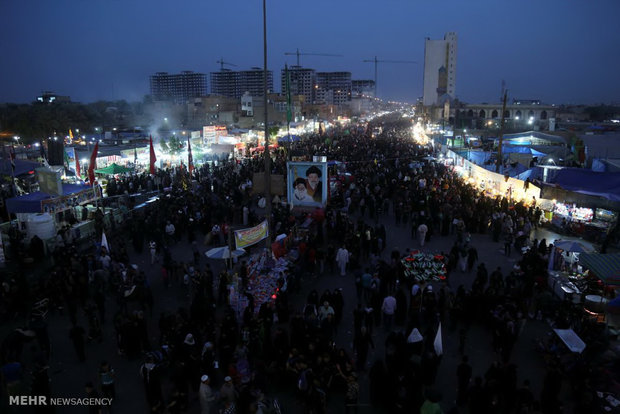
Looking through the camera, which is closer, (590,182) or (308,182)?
(590,182)

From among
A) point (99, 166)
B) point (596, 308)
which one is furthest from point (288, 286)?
point (99, 166)

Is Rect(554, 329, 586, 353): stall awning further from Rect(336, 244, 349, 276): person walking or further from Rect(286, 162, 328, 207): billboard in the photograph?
Rect(286, 162, 328, 207): billboard

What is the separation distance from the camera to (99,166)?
78.1ft

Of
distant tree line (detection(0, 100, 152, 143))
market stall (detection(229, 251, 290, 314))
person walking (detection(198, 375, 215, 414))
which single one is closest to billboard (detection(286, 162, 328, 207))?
market stall (detection(229, 251, 290, 314))

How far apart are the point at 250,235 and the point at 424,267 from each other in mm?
4970

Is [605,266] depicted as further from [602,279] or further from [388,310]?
[388,310]

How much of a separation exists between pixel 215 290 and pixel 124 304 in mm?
2054

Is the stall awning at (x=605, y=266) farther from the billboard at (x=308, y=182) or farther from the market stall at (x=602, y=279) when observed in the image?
the billboard at (x=308, y=182)

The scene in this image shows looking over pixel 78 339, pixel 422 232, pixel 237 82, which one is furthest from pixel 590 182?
pixel 237 82

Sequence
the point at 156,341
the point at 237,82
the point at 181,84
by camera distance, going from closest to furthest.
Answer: the point at 156,341, the point at 237,82, the point at 181,84

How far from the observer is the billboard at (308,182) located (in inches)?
644

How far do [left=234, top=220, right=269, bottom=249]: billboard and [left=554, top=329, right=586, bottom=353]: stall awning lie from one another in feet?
21.6

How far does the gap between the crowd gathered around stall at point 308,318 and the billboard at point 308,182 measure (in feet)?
3.46

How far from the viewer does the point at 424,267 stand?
11.3 meters
